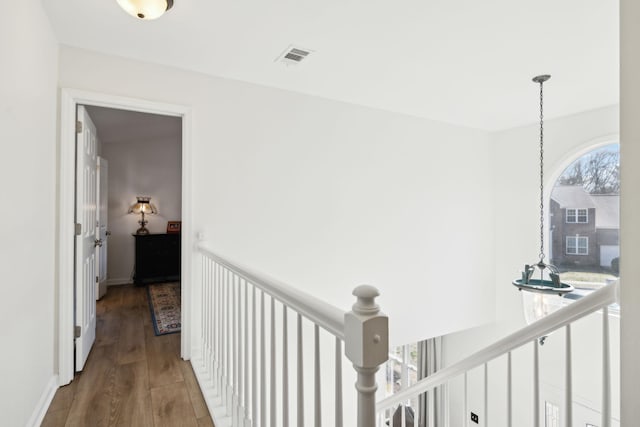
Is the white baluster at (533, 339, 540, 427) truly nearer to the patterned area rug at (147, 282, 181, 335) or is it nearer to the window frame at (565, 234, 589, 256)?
the patterned area rug at (147, 282, 181, 335)

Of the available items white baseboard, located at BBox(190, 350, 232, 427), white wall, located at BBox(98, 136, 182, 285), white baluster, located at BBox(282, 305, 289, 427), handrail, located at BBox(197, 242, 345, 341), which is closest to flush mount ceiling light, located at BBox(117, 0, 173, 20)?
handrail, located at BBox(197, 242, 345, 341)

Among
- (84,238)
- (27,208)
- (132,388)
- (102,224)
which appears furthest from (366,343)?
(102,224)

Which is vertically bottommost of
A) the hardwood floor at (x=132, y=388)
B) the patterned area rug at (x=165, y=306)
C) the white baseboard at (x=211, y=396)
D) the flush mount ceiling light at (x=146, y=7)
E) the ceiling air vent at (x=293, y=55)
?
the hardwood floor at (x=132, y=388)

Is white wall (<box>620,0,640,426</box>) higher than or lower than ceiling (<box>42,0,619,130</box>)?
lower

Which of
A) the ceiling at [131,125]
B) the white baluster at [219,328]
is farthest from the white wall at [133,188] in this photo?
the white baluster at [219,328]

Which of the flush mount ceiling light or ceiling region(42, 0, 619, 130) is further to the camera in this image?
ceiling region(42, 0, 619, 130)

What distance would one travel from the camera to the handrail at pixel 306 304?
2.73ft

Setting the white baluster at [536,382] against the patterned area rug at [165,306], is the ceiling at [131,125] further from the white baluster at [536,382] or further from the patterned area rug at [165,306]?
the white baluster at [536,382]

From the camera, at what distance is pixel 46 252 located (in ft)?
6.97

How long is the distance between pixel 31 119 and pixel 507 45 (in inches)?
120

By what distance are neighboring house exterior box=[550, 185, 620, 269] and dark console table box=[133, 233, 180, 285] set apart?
560 cm

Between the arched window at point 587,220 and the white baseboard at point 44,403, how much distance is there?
200 inches

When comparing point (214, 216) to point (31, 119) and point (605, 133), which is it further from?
point (605, 133)

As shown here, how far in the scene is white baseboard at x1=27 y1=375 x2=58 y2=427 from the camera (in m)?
1.82
